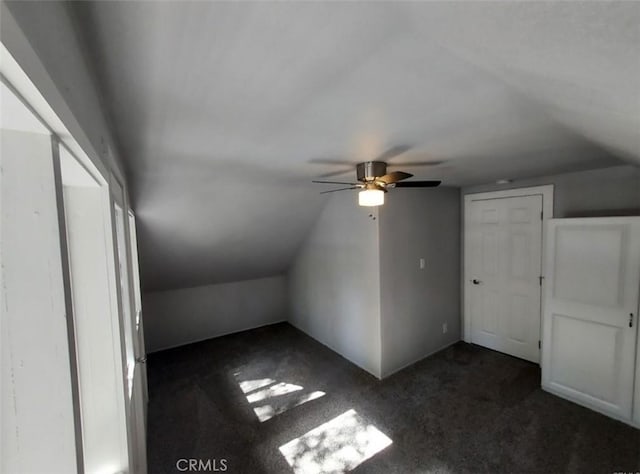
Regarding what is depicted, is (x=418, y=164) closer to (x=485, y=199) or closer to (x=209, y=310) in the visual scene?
(x=485, y=199)

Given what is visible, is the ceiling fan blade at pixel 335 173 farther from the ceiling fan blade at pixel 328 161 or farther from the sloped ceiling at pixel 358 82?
the sloped ceiling at pixel 358 82

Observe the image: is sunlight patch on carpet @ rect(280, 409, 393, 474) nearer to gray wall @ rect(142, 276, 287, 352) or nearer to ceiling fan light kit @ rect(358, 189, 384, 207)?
ceiling fan light kit @ rect(358, 189, 384, 207)

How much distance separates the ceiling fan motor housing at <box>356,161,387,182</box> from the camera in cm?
203

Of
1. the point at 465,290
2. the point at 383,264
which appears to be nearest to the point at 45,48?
the point at 383,264

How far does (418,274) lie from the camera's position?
3.24 metres

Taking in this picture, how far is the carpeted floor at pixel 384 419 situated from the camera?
1.92 metres

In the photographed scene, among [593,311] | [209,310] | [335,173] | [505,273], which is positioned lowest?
[209,310]

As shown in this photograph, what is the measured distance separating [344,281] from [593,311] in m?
2.35

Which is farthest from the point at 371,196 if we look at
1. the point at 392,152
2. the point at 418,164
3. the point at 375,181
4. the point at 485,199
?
the point at 485,199

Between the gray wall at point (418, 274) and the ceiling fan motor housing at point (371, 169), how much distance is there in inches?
36.0

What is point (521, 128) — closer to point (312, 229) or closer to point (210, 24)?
point (210, 24)

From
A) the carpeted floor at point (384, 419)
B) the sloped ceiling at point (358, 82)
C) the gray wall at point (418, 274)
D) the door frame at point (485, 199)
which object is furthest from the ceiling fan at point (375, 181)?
the carpeted floor at point (384, 419)

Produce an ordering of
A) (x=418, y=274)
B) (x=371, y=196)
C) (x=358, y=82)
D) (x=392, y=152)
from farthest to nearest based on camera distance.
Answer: (x=418, y=274), (x=371, y=196), (x=392, y=152), (x=358, y=82)

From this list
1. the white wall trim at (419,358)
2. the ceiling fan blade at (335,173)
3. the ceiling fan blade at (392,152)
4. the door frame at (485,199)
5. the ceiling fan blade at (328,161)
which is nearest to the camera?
the ceiling fan blade at (392,152)
